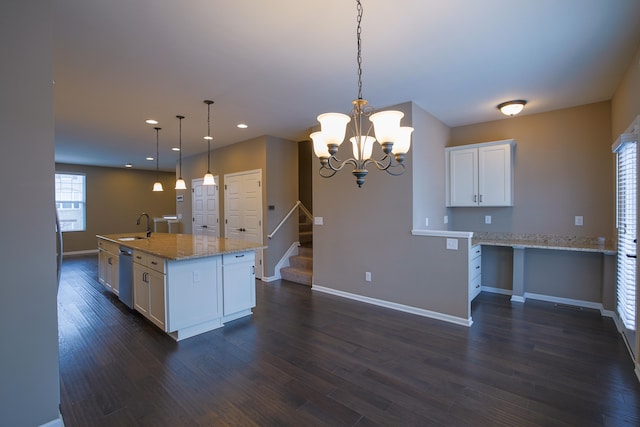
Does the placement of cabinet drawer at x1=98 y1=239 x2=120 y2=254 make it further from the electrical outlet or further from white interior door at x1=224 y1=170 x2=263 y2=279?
the electrical outlet

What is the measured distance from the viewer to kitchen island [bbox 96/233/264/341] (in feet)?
10.1

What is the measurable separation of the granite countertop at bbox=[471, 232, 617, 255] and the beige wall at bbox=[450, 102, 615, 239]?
81 millimetres

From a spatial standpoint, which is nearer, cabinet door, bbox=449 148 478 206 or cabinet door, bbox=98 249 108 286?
cabinet door, bbox=449 148 478 206

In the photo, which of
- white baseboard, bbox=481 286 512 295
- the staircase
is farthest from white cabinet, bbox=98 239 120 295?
white baseboard, bbox=481 286 512 295

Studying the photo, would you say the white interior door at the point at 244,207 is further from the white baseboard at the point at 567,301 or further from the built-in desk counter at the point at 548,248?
the white baseboard at the point at 567,301

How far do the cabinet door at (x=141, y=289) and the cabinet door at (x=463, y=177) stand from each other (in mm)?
4522

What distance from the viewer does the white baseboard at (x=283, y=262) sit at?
5605 millimetres

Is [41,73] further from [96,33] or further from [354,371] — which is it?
[354,371]

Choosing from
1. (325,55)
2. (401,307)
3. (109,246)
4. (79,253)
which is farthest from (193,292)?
(79,253)

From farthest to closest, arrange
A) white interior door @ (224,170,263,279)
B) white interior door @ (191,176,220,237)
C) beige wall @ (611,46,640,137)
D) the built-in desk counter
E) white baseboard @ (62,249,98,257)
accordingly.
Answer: white baseboard @ (62,249,98,257) → white interior door @ (191,176,220,237) → white interior door @ (224,170,263,279) → the built-in desk counter → beige wall @ (611,46,640,137)

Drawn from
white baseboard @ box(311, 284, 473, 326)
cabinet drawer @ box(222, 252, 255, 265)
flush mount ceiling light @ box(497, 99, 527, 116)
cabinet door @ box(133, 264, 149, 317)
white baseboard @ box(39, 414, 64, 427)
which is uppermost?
flush mount ceiling light @ box(497, 99, 527, 116)

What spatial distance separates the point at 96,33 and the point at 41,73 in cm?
82

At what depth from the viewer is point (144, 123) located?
473cm

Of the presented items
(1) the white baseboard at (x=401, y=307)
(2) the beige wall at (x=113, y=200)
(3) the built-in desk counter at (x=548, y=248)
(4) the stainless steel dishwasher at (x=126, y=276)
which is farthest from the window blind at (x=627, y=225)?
(2) the beige wall at (x=113, y=200)
